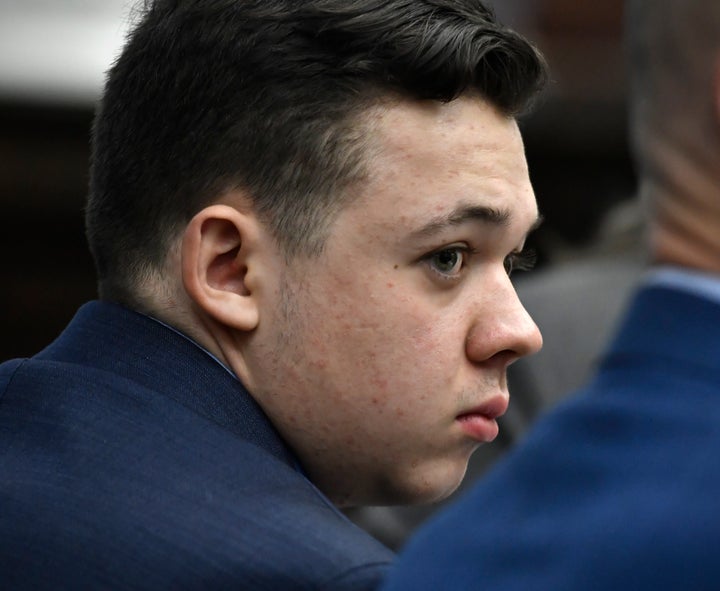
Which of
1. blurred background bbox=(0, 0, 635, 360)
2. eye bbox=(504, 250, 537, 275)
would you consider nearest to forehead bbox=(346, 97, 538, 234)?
eye bbox=(504, 250, 537, 275)

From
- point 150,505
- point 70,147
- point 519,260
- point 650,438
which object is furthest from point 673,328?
point 70,147

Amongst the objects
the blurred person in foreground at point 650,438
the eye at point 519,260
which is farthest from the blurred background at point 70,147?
the blurred person in foreground at point 650,438

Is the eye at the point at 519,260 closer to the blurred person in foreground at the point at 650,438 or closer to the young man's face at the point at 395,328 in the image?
the young man's face at the point at 395,328

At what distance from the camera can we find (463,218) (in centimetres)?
236

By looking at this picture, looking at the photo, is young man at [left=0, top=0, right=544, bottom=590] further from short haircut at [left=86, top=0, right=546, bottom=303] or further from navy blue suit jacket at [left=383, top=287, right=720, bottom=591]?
navy blue suit jacket at [left=383, top=287, right=720, bottom=591]

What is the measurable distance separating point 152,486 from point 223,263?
45 cm

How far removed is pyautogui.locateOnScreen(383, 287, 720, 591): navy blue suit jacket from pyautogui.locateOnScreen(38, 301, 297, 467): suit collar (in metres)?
0.70

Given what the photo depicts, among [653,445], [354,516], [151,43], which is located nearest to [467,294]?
[151,43]

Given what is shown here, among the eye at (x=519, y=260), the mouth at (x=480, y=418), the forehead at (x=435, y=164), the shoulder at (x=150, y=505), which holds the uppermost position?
the forehead at (x=435, y=164)

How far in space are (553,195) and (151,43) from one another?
19.5ft

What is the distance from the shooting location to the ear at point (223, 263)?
2322 millimetres

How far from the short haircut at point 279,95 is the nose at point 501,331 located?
277 millimetres

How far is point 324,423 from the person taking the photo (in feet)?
Result: 7.68

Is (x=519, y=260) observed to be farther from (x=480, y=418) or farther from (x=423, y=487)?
(x=423, y=487)
